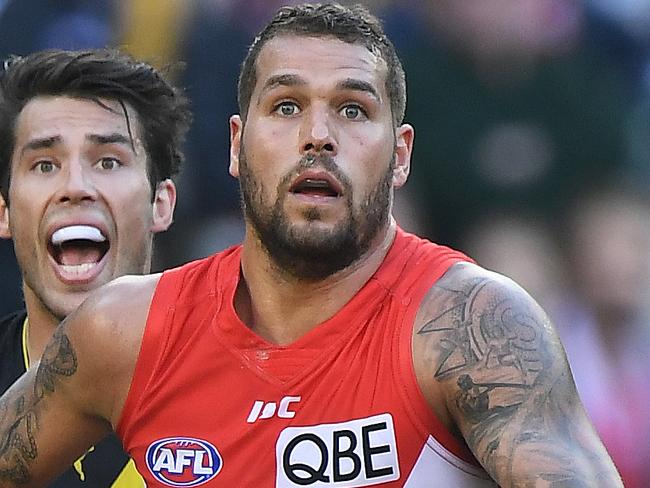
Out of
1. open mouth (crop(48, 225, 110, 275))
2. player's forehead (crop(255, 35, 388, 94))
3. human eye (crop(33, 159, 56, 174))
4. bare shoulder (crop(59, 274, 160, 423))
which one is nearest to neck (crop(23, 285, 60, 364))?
open mouth (crop(48, 225, 110, 275))

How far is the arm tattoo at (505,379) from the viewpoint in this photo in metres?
2.63

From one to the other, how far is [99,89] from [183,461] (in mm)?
1752

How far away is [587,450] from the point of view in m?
2.63

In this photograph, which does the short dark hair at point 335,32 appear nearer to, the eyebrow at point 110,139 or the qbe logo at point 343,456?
the qbe logo at point 343,456

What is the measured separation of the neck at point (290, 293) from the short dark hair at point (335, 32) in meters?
0.34

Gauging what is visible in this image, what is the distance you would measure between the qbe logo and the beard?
0.44 m

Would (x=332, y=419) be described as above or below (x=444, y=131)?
below

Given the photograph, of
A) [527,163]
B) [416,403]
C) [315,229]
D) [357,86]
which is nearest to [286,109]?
Answer: [357,86]

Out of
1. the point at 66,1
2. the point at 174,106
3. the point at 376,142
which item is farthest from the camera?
the point at 66,1

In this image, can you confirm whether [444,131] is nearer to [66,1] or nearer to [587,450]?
[66,1]

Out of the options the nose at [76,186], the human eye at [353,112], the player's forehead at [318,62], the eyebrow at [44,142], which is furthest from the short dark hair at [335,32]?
the eyebrow at [44,142]

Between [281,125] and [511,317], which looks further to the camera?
[281,125]

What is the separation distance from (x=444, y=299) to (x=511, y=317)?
0.17 m

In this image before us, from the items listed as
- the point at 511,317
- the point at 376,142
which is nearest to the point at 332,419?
the point at 511,317
